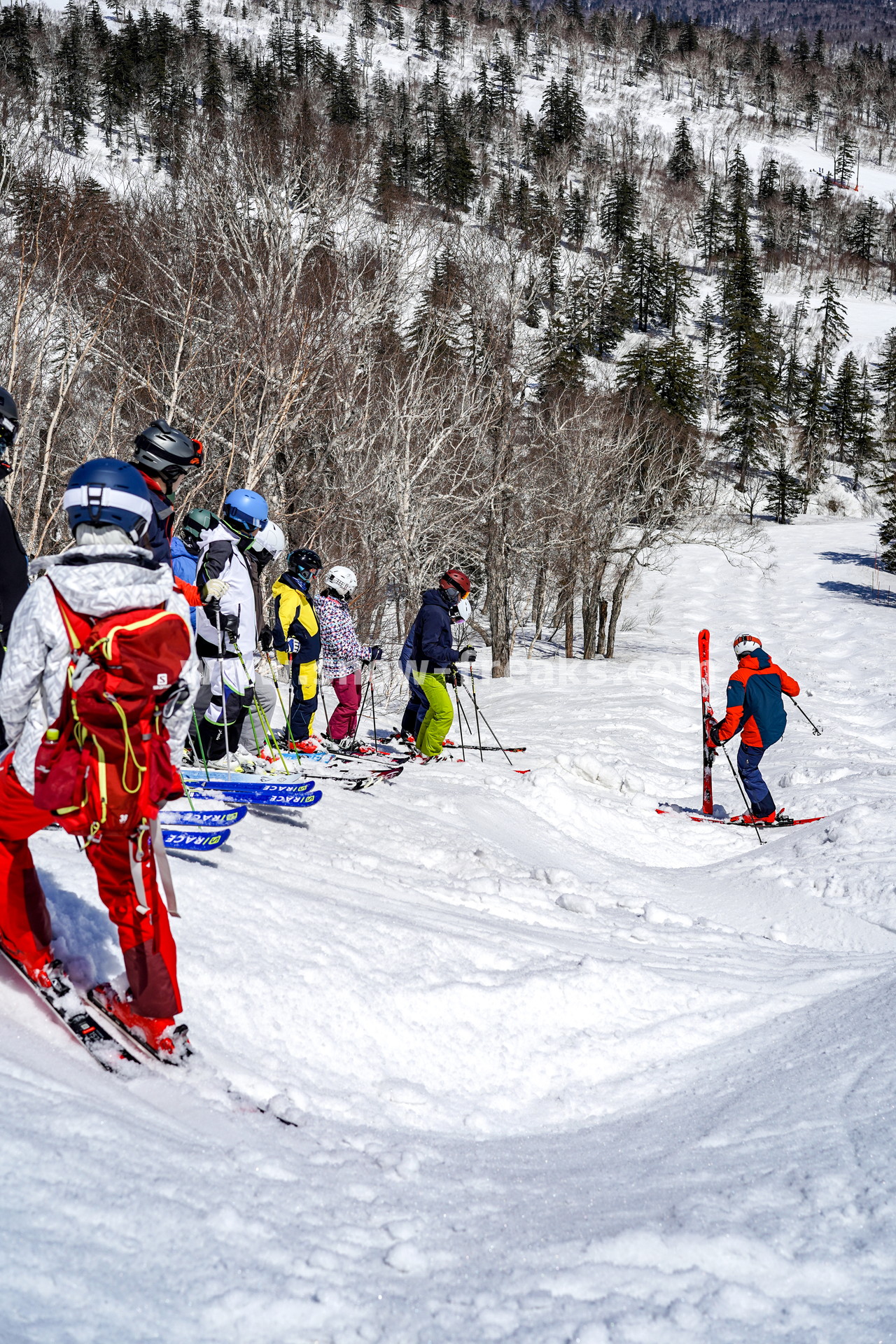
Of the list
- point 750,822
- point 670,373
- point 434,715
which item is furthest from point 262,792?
point 670,373

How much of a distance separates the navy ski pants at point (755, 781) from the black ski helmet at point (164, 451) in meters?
6.45

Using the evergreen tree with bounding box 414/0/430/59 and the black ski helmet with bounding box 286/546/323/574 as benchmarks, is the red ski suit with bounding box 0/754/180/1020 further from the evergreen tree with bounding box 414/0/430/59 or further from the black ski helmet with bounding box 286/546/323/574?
the evergreen tree with bounding box 414/0/430/59

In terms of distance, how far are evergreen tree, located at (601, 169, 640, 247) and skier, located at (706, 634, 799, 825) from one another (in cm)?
7900

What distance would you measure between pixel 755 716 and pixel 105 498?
779 cm

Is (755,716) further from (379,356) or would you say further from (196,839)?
(379,356)

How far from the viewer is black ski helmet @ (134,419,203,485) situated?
4.77 m

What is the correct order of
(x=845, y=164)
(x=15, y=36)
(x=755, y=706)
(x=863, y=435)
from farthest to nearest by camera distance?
(x=845, y=164) → (x=863, y=435) → (x=15, y=36) → (x=755, y=706)

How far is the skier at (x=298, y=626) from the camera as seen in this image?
7.91 metres

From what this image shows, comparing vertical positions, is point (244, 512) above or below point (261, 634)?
above

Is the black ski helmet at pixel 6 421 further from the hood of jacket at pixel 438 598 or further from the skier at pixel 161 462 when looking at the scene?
the hood of jacket at pixel 438 598

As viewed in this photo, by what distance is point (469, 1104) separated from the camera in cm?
352

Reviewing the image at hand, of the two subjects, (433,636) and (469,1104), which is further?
(433,636)

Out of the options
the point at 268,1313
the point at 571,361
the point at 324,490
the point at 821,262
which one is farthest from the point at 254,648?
the point at 821,262

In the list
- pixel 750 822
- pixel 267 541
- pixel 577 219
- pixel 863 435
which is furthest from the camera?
pixel 577 219
